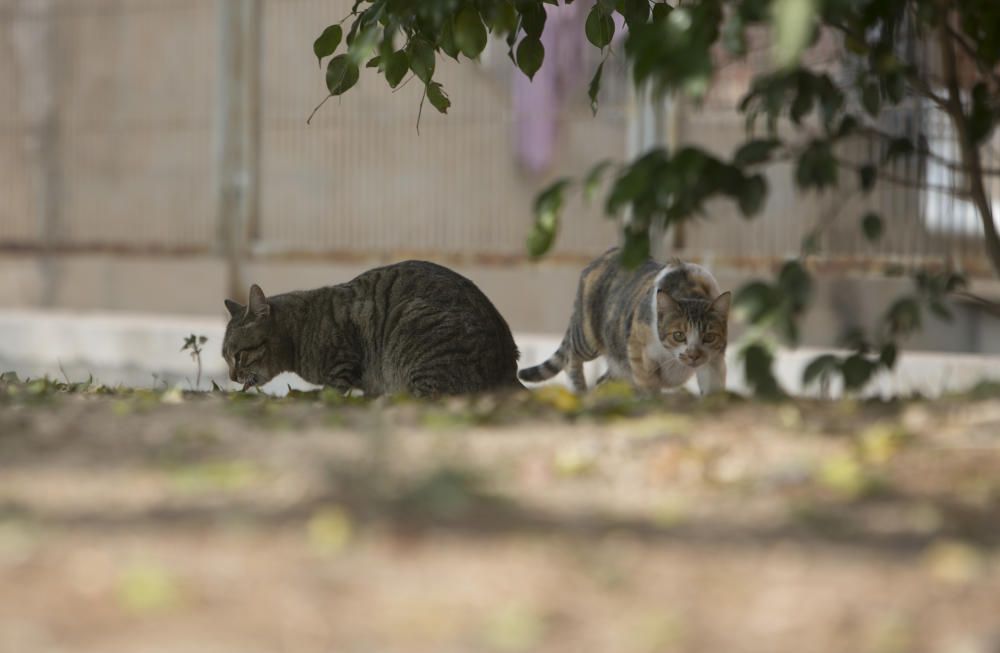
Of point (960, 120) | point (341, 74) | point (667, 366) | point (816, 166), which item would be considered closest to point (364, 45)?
point (341, 74)

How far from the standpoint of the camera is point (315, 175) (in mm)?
13508

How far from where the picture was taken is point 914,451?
4137 mm

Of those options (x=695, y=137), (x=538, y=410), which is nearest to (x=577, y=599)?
(x=538, y=410)

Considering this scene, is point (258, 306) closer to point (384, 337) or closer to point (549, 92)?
point (384, 337)

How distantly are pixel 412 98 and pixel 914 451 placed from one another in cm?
936

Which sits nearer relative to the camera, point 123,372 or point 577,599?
point 577,599

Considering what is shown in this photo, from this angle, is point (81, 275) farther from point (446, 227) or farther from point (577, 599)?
point (577, 599)

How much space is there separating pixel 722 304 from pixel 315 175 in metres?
7.07

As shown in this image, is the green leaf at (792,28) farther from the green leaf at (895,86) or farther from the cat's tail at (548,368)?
the cat's tail at (548,368)

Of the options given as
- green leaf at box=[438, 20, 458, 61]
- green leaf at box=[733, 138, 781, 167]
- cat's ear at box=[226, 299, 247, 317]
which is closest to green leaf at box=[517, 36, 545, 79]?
green leaf at box=[438, 20, 458, 61]

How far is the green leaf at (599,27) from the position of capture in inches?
238

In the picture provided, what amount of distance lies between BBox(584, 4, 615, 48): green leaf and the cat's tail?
2.40m

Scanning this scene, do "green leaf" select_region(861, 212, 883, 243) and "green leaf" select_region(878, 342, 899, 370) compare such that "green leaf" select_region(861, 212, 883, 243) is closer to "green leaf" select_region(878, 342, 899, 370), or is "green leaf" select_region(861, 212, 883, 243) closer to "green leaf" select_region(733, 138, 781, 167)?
"green leaf" select_region(878, 342, 899, 370)

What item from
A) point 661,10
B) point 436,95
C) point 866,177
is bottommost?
point 866,177
